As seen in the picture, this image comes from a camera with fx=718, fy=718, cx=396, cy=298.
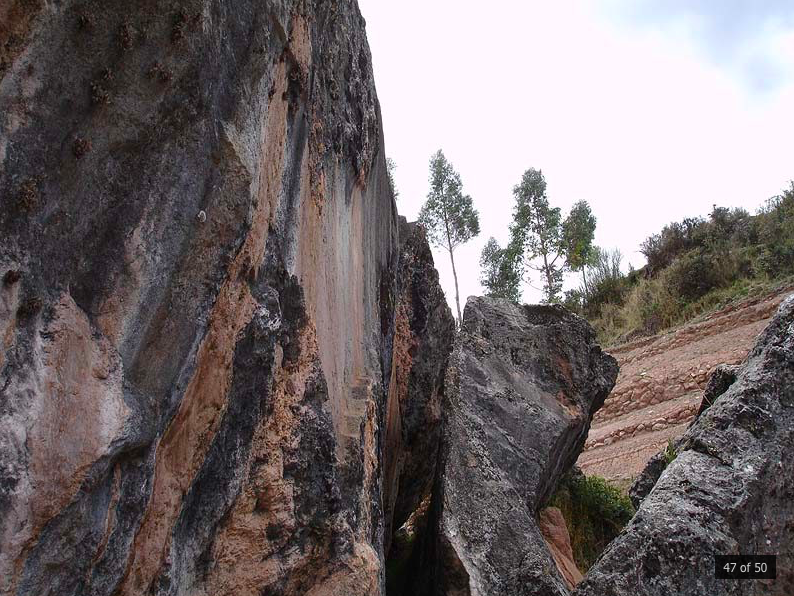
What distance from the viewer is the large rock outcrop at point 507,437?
17.5 ft

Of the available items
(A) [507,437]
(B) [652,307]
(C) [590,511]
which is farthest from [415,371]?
(B) [652,307]

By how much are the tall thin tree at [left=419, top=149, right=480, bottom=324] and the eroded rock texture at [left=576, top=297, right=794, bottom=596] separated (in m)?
26.8

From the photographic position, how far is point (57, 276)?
2521mm

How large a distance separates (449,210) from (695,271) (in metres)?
13.2

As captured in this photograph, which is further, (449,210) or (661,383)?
(449,210)

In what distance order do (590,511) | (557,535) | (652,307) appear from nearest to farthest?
(557,535)
(590,511)
(652,307)

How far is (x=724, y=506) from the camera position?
454cm

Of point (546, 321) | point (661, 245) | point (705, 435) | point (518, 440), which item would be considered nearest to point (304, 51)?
point (705, 435)

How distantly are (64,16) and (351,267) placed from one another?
2.83 meters

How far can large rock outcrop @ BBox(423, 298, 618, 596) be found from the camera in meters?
5.33

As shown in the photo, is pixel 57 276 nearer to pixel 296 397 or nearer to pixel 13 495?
pixel 13 495

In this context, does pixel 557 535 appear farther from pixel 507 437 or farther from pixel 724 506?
pixel 724 506

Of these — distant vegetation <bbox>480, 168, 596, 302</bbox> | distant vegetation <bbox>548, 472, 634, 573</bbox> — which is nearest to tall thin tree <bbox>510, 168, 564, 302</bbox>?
distant vegetation <bbox>480, 168, 596, 302</bbox>

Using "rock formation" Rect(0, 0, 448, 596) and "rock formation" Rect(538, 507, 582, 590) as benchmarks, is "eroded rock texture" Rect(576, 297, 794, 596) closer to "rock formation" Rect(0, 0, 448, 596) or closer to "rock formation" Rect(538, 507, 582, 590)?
"rock formation" Rect(0, 0, 448, 596)
